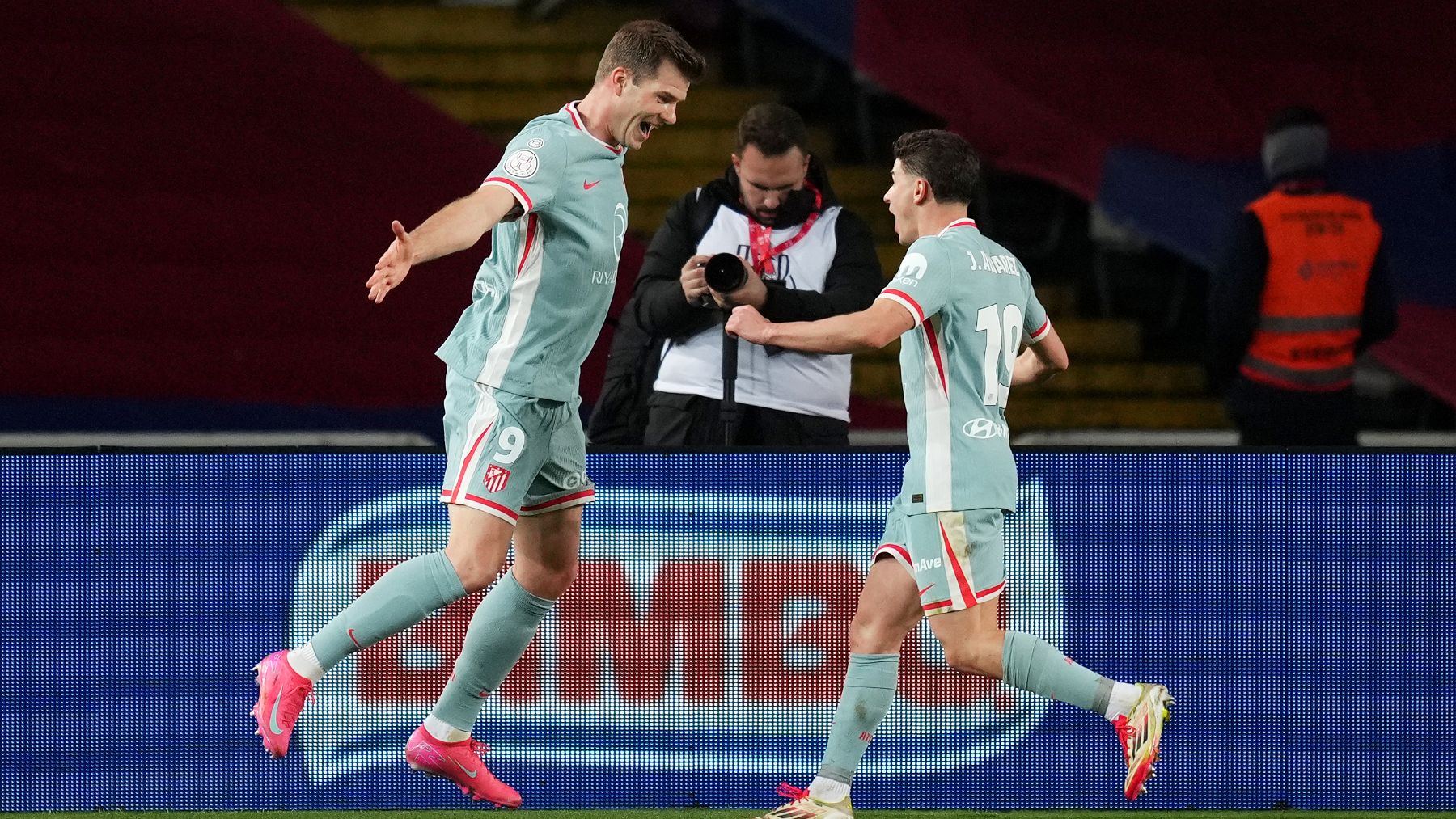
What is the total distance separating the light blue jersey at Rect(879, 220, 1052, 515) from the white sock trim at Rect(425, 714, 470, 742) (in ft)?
3.77

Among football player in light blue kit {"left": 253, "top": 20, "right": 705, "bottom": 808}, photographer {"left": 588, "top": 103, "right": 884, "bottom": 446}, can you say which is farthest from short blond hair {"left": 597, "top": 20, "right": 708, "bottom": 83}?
photographer {"left": 588, "top": 103, "right": 884, "bottom": 446}

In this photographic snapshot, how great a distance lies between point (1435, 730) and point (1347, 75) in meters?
3.71

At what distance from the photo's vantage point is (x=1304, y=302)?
234 inches

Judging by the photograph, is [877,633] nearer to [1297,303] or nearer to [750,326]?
[750,326]

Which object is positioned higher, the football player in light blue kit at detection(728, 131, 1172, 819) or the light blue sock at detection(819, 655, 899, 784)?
the football player in light blue kit at detection(728, 131, 1172, 819)

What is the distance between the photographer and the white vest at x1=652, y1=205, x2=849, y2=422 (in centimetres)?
526

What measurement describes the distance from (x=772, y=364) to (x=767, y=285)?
0.29 m

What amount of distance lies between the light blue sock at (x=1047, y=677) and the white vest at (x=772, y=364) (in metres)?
1.25

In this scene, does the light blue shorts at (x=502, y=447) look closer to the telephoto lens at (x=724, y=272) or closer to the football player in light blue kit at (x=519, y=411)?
the football player in light blue kit at (x=519, y=411)

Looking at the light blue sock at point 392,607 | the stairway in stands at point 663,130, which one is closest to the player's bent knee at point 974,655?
the light blue sock at point 392,607

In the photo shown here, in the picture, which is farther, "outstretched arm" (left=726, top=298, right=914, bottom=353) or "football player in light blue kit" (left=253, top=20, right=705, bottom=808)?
"football player in light blue kit" (left=253, top=20, right=705, bottom=808)

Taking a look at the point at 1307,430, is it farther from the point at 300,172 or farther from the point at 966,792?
the point at 300,172

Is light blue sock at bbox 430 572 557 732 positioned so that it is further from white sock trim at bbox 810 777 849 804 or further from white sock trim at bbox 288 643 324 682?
white sock trim at bbox 810 777 849 804

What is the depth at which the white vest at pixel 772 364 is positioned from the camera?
526cm
